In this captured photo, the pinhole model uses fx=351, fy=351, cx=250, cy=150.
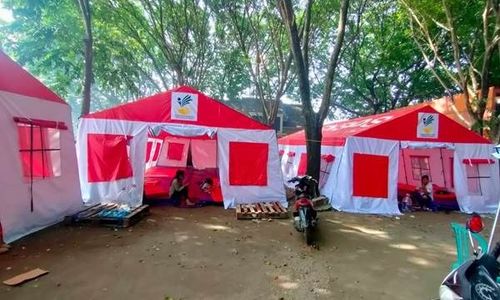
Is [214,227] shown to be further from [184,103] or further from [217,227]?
[184,103]

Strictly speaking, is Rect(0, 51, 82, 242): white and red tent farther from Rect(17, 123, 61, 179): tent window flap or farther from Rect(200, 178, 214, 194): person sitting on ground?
Rect(200, 178, 214, 194): person sitting on ground

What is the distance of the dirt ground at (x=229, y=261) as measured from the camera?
12.6 ft

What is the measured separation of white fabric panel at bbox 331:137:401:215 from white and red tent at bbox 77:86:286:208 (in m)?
1.44

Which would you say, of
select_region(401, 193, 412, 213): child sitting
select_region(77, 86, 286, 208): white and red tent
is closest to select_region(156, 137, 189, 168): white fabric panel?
select_region(77, 86, 286, 208): white and red tent

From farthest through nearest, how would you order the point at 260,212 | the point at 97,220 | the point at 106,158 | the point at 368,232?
the point at 106,158 → the point at 260,212 → the point at 368,232 → the point at 97,220

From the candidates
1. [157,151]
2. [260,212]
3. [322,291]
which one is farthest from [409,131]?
[157,151]

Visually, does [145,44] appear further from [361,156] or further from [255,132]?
[361,156]

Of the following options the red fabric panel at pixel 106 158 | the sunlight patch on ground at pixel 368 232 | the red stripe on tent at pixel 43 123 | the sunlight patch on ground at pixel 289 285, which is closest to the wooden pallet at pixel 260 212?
the sunlight patch on ground at pixel 368 232

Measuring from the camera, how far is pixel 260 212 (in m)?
7.46

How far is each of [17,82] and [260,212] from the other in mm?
4982

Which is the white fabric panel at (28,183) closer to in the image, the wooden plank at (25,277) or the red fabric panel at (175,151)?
the wooden plank at (25,277)

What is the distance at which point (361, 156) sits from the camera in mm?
8414

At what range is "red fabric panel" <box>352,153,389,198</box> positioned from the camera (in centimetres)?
841

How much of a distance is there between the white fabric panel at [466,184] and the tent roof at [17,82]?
9.41 m
